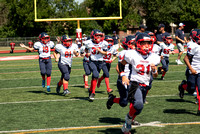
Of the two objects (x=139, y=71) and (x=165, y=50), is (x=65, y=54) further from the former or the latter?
(x=139, y=71)

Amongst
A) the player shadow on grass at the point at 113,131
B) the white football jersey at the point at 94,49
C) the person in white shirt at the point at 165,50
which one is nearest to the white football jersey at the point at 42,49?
the white football jersey at the point at 94,49

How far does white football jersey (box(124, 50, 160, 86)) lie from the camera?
225 inches

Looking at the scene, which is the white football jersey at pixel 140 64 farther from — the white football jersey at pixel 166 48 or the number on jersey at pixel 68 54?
the white football jersey at pixel 166 48

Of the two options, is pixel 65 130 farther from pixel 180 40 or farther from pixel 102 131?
pixel 180 40

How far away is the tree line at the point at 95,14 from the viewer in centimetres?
5600

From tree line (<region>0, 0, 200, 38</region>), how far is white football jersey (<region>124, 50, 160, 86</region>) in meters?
50.1

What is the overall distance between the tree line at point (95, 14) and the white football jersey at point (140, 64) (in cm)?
5013

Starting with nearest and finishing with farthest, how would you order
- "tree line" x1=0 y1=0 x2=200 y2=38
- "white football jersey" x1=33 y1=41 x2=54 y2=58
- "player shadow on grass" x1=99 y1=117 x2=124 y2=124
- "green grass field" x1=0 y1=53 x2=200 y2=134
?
"green grass field" x1=0 y1=53 x2=200 y2=134 < "player shadow on grass" x1=99 y1=117 x2=124 y2=124 < "white football jersey" x1=33 y1=41 x2=54 y2=58 < "tree line" x1=0 y1=0 x2=200 y2=38

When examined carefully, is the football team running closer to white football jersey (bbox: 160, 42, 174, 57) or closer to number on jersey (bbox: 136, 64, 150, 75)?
number on jersey (bbox: 136, 64, 150, 75)

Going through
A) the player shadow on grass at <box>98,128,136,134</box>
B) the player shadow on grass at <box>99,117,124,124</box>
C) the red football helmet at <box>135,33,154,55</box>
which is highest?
the red football helmet at <box>135,33,154,55</box>

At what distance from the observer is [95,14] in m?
60.1

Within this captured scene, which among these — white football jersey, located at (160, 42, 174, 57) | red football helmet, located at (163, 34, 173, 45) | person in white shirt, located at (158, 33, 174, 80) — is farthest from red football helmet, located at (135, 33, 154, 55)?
red football helmet, located at (163, 34, 173, 45)

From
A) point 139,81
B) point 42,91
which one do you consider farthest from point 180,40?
point 139,81

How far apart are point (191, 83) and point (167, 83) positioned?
4383 millimetres
